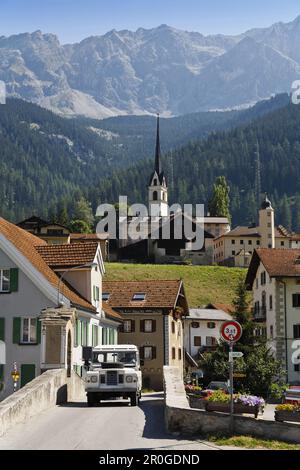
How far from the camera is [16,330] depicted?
4225 centimetres

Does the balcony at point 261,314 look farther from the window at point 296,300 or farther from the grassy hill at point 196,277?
the grassy hill at point 196,277

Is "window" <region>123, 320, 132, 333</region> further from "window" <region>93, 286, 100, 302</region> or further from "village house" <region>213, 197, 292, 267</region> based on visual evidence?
"village house" <region>213, 197, 292, 267</region>

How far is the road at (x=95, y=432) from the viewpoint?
63.0 feet

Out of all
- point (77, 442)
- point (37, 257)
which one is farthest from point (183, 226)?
point (77, 442)

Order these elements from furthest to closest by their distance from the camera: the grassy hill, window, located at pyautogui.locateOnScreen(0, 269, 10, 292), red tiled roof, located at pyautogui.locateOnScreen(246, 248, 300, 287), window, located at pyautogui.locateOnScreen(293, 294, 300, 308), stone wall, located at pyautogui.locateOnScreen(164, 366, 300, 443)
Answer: the grassy hill < window, located at pyautogui.locateOnScreen(293, 294, 300, 308) < red tiled roof, located at pyautogui.locateOnScreen(246, 248, 300, 287) < window, located at pyautogui.locateOnScreen(0, 269, 10, 292) < stone wall, located at pyautogui.locateOnScreen(164, 366, 300, 443)

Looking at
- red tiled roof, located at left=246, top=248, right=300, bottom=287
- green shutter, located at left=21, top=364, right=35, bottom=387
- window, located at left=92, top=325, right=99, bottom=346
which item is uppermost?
red tiled roof, located at left=246, top=248, right=300, bottom=287

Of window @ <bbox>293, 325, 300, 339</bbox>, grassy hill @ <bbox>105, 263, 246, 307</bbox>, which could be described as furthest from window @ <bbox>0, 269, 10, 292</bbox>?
grassy hill @ <bbox>105, 263, 246, 307</bbox>

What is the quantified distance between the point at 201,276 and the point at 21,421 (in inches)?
4723

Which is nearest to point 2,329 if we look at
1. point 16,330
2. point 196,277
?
point 16,330

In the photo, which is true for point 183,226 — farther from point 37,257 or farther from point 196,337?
point 37,257

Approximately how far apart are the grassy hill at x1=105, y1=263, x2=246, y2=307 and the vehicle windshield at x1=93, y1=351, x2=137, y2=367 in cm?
8857

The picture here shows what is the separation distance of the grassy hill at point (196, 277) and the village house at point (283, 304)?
51758 millimetres

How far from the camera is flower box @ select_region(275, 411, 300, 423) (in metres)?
20.4

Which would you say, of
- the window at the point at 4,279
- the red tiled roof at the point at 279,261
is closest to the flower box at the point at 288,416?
the window at the point at 4,279
